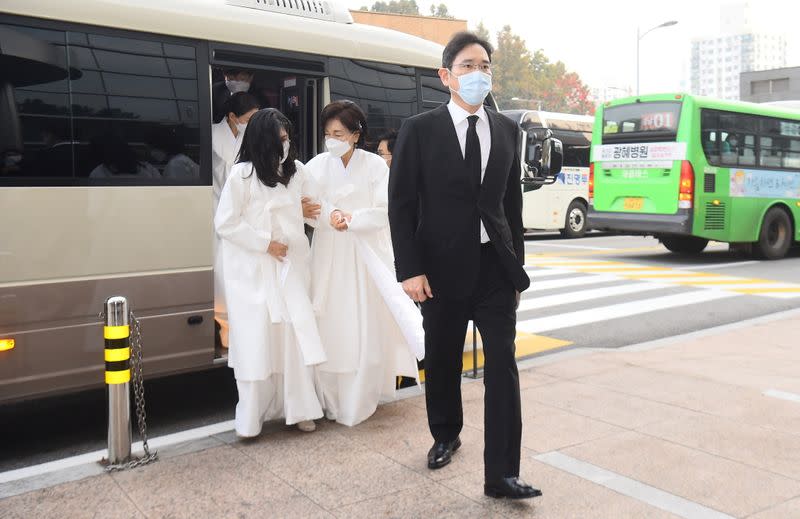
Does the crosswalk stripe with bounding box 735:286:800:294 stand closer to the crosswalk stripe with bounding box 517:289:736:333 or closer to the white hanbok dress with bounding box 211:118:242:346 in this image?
the crosswalk stripe with bounding box 517:289:736:333

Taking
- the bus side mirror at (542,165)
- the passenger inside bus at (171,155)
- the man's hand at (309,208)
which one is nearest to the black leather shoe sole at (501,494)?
the man's hand at (309,208)

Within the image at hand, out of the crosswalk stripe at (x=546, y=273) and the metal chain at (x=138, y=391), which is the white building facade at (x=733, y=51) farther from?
the metal chain at (x=138, y=391)

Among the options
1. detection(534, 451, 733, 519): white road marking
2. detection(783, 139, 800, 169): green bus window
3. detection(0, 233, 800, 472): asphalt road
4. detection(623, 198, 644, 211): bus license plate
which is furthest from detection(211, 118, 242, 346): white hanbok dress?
detection(783, 139, 800, 169): green bus window

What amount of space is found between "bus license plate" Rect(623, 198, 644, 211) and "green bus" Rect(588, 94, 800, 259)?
18 millimetres

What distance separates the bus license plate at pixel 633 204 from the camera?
1513 centimetres

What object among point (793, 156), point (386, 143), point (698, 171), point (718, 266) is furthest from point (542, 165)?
point (793, 156)

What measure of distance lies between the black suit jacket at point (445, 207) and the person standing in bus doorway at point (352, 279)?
117 cm

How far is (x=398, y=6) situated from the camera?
84.1 m

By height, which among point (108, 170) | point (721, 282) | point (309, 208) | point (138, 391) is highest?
point (108, 170)

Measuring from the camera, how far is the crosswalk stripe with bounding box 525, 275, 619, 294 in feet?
39.9

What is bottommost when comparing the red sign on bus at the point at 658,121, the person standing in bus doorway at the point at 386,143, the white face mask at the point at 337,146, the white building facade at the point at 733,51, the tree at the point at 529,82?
the white face mask at the point at 337,146

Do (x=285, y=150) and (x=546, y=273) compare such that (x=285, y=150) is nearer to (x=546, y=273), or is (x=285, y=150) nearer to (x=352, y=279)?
(x=352, y=279)

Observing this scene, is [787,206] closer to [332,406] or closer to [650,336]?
[650,336]

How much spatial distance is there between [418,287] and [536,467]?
47.0 inches
